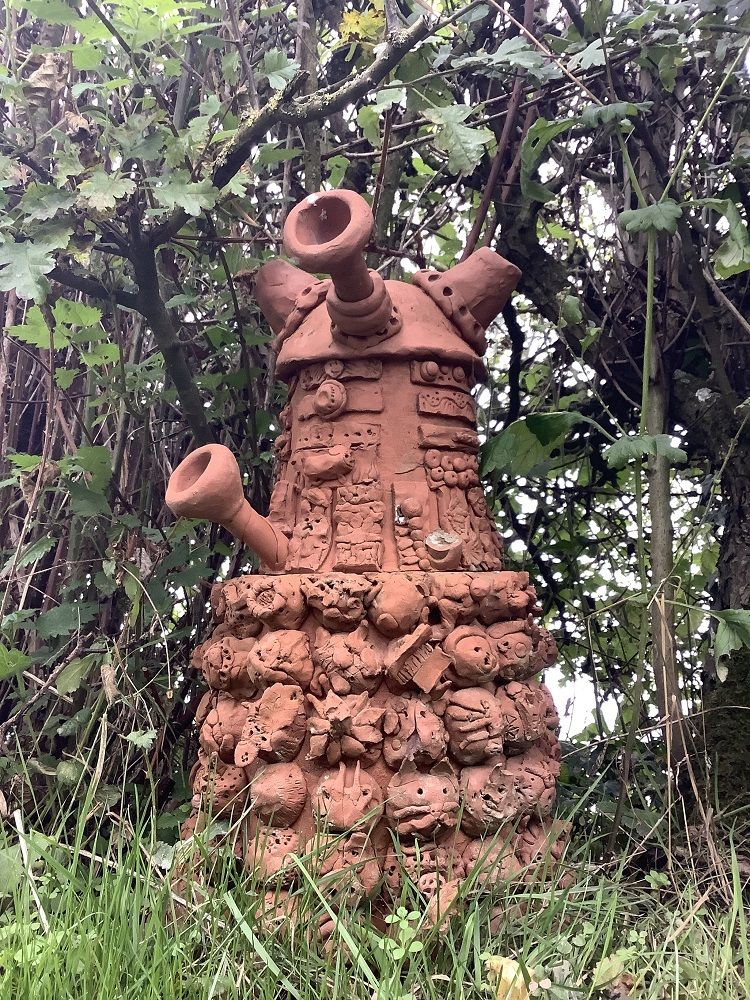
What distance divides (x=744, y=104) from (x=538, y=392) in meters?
1.24

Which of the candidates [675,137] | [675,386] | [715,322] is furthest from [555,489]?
[675,137]

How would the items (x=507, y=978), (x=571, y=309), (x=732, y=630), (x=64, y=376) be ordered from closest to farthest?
1. (x=507, y=978)
2. (x=732, y=630)
3. (x=571, y=309)
4. (x=64, y=376)

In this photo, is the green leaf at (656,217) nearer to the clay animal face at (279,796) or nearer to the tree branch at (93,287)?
the tree branch at (93,287)

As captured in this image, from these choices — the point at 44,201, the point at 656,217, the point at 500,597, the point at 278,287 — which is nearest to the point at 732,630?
the point at 500,597

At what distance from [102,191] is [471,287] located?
932mm

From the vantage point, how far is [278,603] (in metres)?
1.93

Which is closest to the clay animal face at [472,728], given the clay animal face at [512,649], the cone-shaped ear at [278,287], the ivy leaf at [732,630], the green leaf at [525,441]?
the clay animal face at [512,649]

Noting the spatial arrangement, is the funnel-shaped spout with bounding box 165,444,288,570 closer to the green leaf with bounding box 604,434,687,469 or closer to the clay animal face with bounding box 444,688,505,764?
the clay animal face with bounding box 444,688,505,764

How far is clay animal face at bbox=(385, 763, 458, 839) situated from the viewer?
1.78 metres

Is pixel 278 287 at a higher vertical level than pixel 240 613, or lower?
higher

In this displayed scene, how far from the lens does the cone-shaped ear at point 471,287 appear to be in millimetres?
2275

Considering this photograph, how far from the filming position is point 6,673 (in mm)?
2373

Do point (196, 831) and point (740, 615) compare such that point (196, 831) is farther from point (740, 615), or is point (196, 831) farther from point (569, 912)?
point (740, 615)

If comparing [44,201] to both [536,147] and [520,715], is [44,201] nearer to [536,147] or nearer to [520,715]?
[536,147]
